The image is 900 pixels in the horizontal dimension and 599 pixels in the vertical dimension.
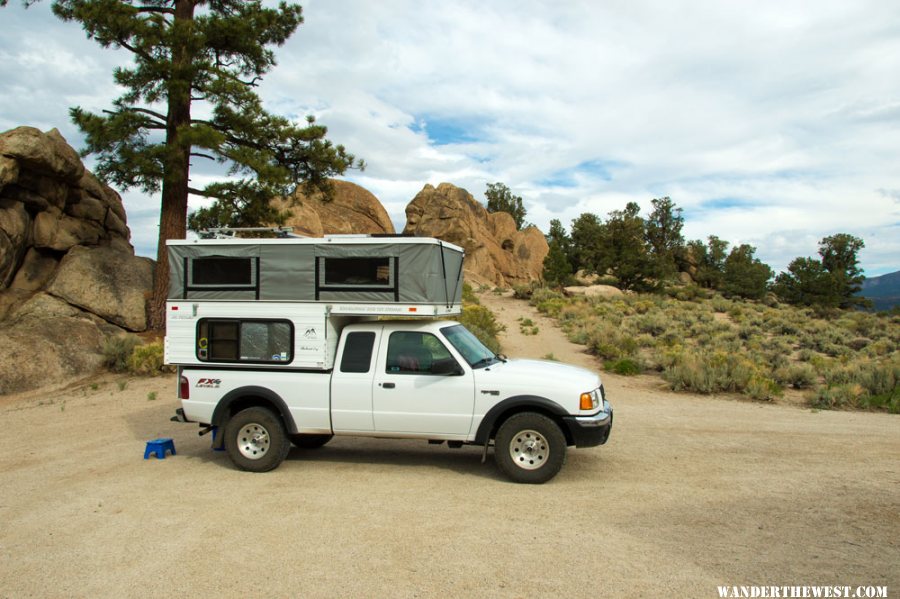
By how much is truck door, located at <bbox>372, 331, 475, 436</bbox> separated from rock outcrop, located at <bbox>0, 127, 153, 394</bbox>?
1157cm

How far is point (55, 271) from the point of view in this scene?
59.8 feet

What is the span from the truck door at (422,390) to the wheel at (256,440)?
4.16 feet

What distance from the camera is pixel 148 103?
57.8 ft

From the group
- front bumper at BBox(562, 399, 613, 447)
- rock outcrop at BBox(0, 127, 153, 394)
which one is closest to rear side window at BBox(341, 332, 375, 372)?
front bumper at BBox(562, 399, 613, 447)

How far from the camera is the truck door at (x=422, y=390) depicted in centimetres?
730

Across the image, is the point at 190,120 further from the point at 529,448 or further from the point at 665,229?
the point at 665,229

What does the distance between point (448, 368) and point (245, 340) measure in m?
2.54

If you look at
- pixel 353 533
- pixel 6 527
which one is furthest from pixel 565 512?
pixel 6 527

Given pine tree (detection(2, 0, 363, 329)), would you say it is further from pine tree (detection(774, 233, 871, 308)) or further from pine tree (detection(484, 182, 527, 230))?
pine tree (detection(484, 182, 527, 230))

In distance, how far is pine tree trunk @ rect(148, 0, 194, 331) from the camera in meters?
17.0

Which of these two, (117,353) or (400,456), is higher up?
(117,353)

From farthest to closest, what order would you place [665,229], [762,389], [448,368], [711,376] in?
[665,229], [711,376], [762,389], [448,368]

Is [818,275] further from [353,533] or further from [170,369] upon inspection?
[353,533]

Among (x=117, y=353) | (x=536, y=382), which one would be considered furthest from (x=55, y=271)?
(x=536, y=382)
